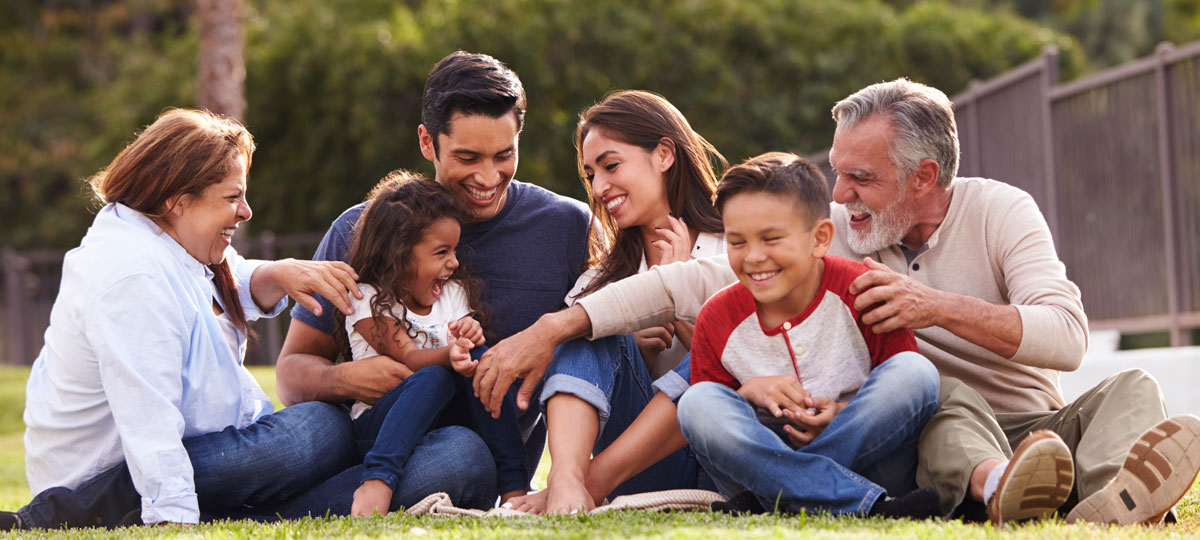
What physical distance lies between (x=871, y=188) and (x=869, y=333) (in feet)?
2.11

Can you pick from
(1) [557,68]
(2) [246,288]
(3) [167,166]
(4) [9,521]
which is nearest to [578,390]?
(2) [246,288]

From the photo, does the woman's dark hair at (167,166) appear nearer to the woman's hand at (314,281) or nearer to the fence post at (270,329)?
the woman's hand at (314,281)

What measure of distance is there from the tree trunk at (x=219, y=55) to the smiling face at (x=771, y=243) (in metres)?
8.97

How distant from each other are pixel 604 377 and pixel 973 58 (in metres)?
12.5

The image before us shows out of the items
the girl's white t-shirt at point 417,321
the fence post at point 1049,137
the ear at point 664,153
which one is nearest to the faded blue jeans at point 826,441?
the girl's white t-shirt at point 417,321

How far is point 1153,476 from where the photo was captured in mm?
3076

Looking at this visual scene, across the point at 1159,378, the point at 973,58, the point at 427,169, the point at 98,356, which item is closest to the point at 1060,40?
the point at 973,58

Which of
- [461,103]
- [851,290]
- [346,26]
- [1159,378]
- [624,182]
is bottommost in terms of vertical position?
[1159,378]

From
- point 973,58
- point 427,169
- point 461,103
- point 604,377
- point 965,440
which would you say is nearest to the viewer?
point 965,440

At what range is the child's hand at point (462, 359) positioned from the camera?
13.1ft

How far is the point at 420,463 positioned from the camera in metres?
3.89

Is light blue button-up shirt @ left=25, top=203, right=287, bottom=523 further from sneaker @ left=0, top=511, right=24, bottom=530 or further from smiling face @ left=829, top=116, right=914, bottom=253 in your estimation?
smiling face @ left=829, top=116, right=914, bottom=253

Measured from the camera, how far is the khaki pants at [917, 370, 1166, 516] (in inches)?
129

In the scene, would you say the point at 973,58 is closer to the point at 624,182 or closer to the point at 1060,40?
the point at 1060,40
